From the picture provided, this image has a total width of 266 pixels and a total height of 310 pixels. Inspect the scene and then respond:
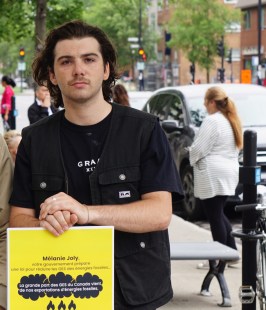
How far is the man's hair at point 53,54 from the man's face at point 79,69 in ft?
0.09

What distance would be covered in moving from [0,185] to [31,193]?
0.64 feet

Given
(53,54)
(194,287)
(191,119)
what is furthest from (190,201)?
(53,54)

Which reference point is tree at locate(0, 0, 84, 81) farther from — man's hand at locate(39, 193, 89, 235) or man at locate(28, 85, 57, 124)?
man's hand at locate(39, 193, 89, 235)

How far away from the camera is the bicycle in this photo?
5.32 meters

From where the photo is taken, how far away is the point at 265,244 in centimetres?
580

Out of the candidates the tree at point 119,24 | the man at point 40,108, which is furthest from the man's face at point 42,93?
the tree at point 119,24

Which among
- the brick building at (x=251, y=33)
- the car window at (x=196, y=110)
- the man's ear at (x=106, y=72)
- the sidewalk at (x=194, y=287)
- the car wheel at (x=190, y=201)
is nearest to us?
the man's ear at (x=106, y=72)

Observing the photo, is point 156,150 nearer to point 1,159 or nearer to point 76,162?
point 76,162

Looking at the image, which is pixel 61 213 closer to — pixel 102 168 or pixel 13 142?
pixel 102 168

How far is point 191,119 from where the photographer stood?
13766 millimetres

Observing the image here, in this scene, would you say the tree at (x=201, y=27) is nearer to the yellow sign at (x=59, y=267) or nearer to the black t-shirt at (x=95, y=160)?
the black t-shirt at (x=95, y=160)

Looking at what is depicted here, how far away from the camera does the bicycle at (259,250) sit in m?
5.32

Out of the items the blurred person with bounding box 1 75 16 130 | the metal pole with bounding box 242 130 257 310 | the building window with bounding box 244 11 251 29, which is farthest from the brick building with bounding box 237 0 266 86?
the metal pole with bounding box 242 130 257 310

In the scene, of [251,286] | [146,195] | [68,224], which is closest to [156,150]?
[146,195]
